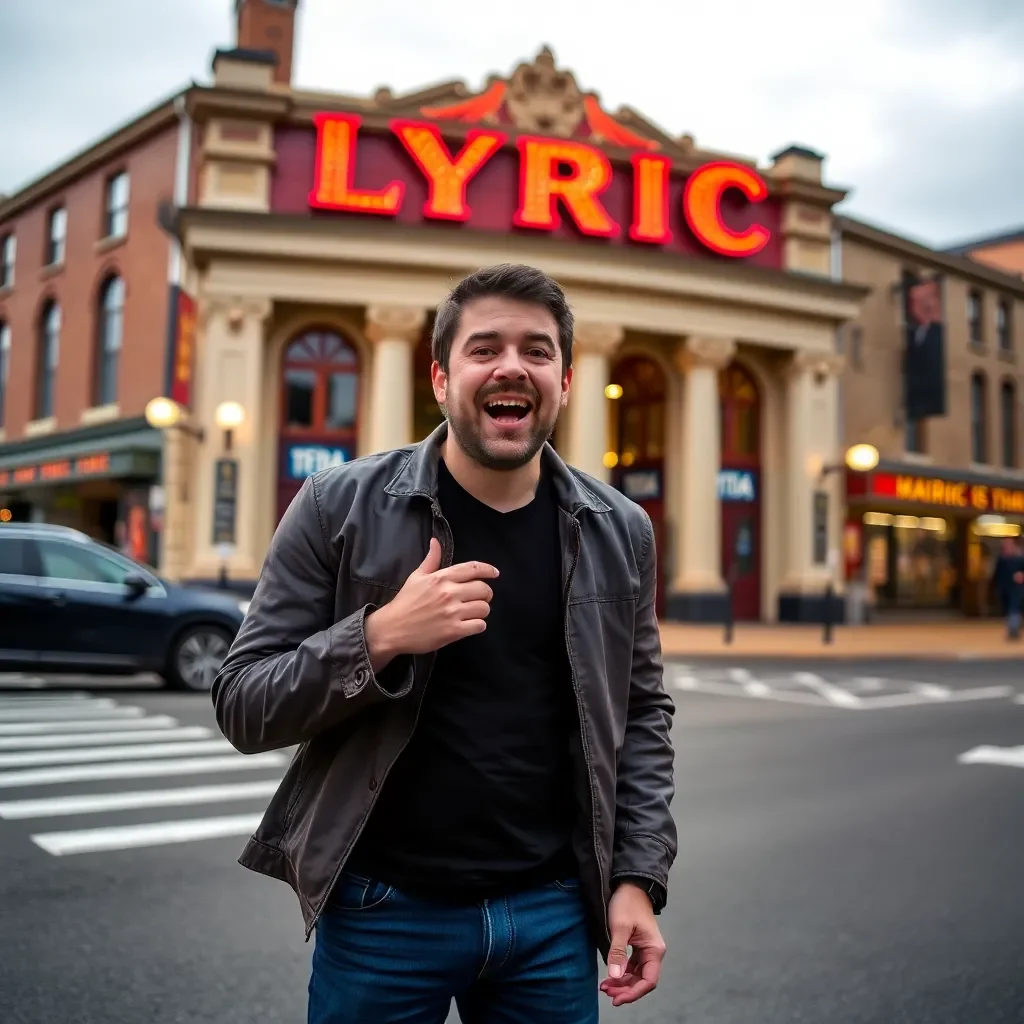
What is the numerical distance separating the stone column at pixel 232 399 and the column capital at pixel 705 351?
1023cm

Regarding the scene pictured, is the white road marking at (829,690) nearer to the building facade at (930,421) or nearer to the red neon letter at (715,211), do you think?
the building facade at (930,421)

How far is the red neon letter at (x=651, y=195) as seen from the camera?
944 inches

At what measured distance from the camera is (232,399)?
21641 mm

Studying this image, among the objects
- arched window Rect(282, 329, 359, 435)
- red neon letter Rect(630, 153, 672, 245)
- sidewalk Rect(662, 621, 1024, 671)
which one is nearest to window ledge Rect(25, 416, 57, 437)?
arched window Rect(282, 329, 359, 435)

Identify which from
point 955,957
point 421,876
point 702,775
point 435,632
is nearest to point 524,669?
point 435,632

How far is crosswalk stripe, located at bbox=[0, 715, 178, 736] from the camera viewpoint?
8352 millimetres

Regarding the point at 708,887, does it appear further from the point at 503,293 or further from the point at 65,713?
the point at 65,713

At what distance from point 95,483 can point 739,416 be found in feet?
59.4

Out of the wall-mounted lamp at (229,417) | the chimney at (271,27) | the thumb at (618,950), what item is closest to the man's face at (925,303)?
the chimney at (271,27)

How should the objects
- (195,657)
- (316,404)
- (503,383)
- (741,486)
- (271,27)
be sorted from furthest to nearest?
(271,27), (741,486), (316,404), (195,657), (503,383)

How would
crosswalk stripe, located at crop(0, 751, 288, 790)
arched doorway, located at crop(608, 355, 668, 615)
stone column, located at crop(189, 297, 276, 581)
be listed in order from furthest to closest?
arched doorway, located at crop(608, 355, 668, 615)
stone column, located at crop(189, 297, 276, 581)
crosswalk stripe, located at crop(0, 751, 288, 790)

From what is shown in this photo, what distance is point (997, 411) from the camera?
3170 cm

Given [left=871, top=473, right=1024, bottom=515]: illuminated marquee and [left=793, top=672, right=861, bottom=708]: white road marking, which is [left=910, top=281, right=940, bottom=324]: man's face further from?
[left=793, top=672, right=861, bottom=708]: white road marking

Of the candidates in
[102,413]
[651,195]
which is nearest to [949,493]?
[651,195]
